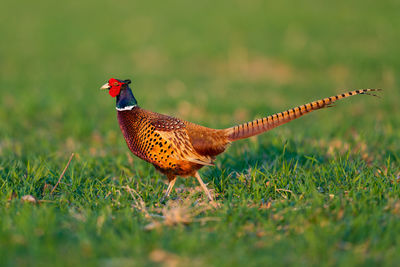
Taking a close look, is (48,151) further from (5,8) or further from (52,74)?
(5,8)

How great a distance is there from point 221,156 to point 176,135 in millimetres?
1390

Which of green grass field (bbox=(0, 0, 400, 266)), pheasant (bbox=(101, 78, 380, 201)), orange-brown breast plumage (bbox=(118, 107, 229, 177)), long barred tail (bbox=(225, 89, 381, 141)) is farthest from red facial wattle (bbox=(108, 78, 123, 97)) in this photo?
long barred tail (bbox=(225, 89, 381, 141))

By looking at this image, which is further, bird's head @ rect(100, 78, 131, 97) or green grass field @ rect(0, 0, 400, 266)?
bird's head @ rect(100, 78, 131, 97)

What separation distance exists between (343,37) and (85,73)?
9.00m

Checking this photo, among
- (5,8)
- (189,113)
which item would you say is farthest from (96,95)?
(5,8)

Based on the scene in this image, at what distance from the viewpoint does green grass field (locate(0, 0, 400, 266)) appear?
115 inches

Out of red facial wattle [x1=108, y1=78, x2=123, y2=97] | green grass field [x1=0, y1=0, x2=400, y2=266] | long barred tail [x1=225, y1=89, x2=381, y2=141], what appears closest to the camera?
green grass field [x1=0, y1=0, x2=400, y2=266]

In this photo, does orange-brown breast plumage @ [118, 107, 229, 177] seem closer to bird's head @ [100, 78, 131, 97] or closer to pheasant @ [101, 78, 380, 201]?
pheasant @ [101, 78, 380, 201]

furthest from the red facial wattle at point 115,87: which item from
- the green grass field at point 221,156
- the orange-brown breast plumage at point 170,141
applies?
the green grass field at point 221,156

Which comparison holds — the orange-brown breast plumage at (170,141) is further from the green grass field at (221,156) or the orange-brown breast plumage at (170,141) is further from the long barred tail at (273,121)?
the green grass field at (221,156)

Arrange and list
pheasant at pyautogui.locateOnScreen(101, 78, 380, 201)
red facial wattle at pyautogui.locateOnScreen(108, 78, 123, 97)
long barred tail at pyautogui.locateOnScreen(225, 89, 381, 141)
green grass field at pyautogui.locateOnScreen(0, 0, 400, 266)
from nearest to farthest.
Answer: green grass field at pyautogui.locateOnScreen(0, 0, 400, 266)
long barred tail at pyautogui.locateOnScreen(225, 89, 381, 141)
pheasant at pyautogui.locateOnScreen(101, 78, 380, 201)
red facial wattle at pyautogui.locateOnScreen(108, 78, 123, 97)

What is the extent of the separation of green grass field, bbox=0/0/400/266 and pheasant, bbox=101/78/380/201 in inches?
12.5

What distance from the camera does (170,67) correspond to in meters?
15.2

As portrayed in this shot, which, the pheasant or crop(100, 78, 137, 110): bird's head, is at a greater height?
crop(100, 78, 137, 110): bird's head
